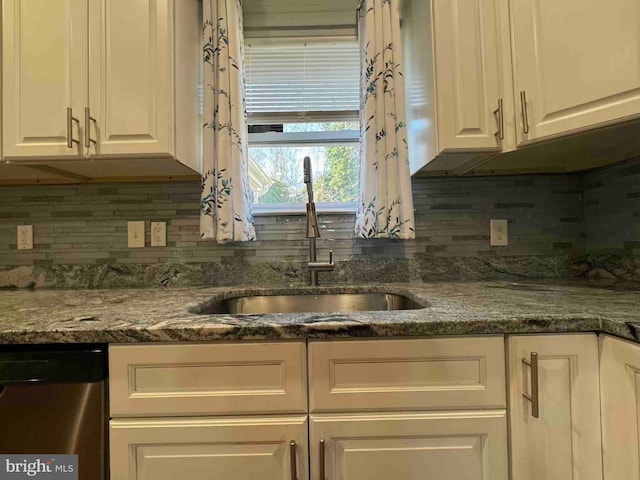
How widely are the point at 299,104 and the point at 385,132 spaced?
0.49 m

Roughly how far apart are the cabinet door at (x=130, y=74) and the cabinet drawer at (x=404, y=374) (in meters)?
0.91

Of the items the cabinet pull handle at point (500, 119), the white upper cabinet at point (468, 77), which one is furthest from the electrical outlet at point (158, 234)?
the cabinet pull handle at point (500, 119)

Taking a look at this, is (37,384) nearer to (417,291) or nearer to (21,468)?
(21,468)

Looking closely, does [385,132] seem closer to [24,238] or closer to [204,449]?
[204,449]

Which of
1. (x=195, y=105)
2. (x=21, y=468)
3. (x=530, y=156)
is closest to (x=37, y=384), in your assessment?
(x=21, y=468)

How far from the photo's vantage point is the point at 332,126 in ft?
5.61

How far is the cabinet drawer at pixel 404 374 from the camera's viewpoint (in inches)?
32.9

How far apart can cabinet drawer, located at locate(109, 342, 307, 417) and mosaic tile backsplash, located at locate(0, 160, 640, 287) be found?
72 cm

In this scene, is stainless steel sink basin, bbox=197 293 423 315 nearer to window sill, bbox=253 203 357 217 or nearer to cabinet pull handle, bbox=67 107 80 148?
window sill, bbox=253 203 357 217

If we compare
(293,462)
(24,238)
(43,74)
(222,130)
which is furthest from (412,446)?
(24,238)

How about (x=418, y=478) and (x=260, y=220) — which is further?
(x=260, y=220)

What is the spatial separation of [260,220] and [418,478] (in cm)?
111

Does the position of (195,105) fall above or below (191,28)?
below

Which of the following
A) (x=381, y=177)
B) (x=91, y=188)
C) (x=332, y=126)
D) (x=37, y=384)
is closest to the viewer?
(x=37, y=384)
